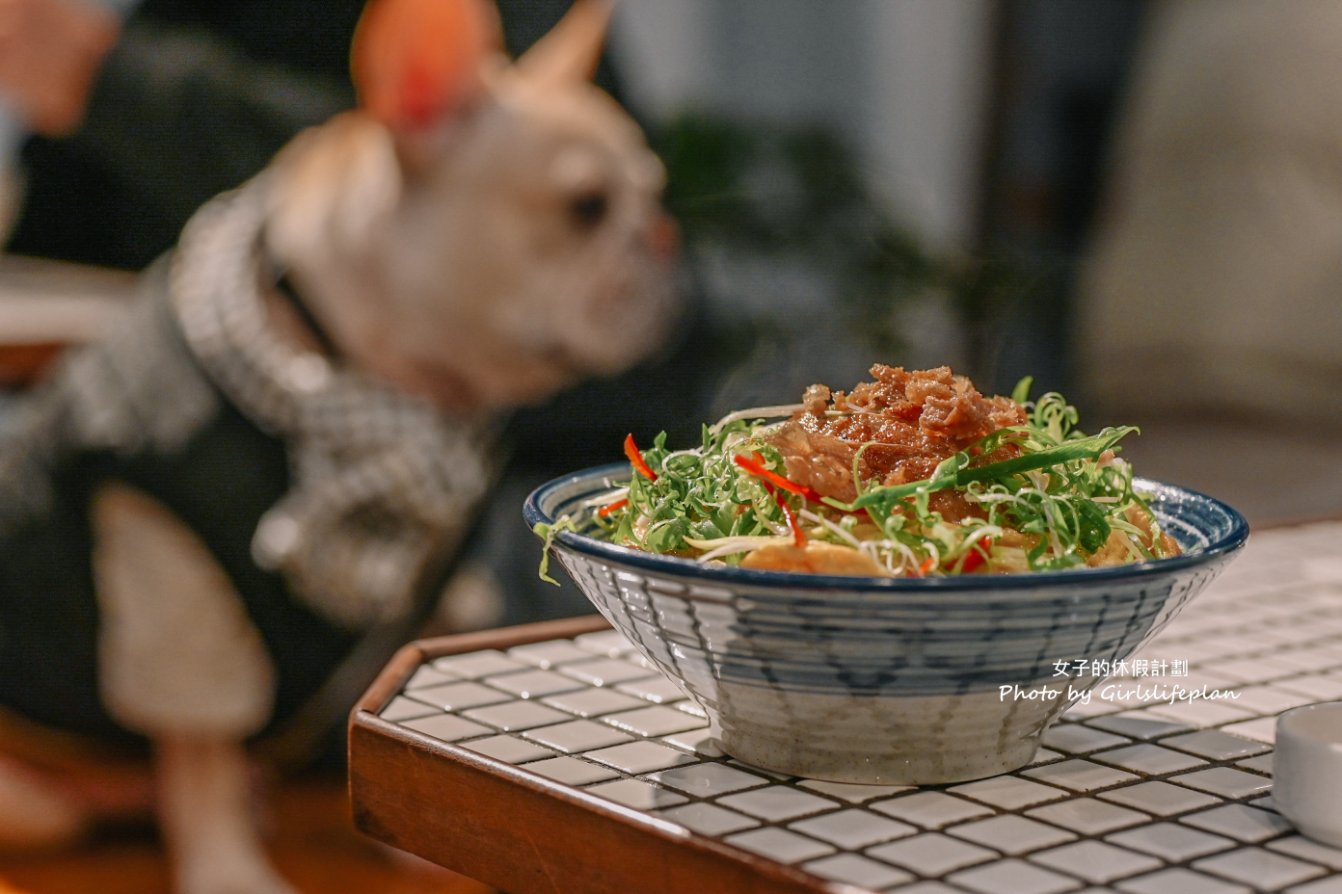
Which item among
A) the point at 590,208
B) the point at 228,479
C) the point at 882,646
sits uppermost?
the point at 590,208

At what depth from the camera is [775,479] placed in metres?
0.57

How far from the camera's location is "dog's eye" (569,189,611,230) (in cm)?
195

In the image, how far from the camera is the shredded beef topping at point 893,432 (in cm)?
58

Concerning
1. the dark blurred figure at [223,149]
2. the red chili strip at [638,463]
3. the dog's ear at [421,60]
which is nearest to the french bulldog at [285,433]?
the dog's ear at [421,60]

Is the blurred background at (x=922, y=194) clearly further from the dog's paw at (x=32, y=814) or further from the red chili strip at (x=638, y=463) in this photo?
the red chili strip at (x=638, y=463)

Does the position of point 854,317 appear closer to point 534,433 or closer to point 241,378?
point 534,433

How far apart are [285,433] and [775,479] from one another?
1.24m

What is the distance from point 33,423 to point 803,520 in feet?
4.78

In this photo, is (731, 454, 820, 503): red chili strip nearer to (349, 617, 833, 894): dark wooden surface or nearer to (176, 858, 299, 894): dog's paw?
(349, 617, 833, 894): dark wooden surface

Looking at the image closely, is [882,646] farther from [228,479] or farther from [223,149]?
[223,149]

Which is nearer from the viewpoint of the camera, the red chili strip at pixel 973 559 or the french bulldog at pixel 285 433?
the red chili strip at pixel 973 559

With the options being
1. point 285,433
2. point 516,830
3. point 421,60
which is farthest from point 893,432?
point 421,60

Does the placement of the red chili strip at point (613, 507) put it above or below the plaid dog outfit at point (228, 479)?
above

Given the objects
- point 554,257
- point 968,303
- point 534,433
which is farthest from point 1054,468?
point 968,303
